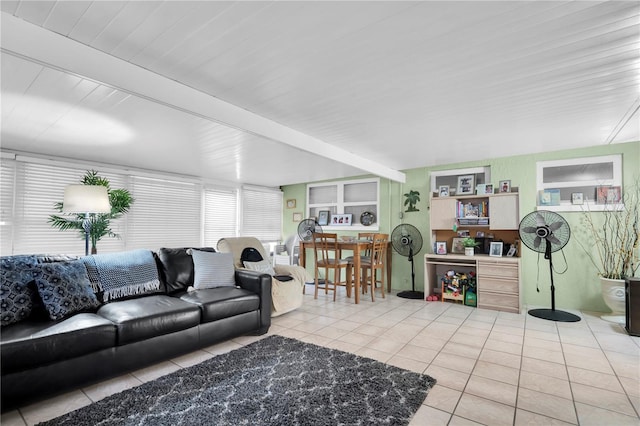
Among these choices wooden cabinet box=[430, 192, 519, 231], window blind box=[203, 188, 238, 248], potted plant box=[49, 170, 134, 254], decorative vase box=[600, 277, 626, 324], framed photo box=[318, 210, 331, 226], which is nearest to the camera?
potted plant box=[49, 170, 134, 254]

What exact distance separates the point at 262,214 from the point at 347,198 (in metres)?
2.08

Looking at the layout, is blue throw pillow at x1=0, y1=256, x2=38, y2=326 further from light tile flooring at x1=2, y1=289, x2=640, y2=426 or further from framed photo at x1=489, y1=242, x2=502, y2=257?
framed photo at x1=489, y1=242, x2=502, y2=257

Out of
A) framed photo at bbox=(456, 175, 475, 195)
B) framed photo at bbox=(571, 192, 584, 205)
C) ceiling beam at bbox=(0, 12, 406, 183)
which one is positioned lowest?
framed photo at bbox=(571, 192, 584, 205)

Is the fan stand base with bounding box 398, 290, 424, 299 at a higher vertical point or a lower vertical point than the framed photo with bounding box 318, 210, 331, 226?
lower

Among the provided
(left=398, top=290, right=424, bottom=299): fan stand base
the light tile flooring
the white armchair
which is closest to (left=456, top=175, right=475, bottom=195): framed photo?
(left=398, top=290, right=424, bottom=299): fan stand base

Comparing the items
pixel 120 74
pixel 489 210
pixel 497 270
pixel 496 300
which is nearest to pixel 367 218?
pixel 489 210

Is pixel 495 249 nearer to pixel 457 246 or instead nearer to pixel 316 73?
pixel 457 246

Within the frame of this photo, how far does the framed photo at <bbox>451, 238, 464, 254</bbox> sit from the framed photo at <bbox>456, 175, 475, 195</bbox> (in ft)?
2.53

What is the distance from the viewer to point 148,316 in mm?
2434

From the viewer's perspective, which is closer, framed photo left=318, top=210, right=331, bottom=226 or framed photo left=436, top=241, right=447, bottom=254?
framed photo left=436, top=241, right=447, bottom=254

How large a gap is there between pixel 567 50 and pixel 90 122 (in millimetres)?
4048

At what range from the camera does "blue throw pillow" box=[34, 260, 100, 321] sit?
7.61ft

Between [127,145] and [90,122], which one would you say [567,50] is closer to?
[90,122]

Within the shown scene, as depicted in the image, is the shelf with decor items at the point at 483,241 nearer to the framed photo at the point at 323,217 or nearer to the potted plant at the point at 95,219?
the framed photo at the point at 323,217
